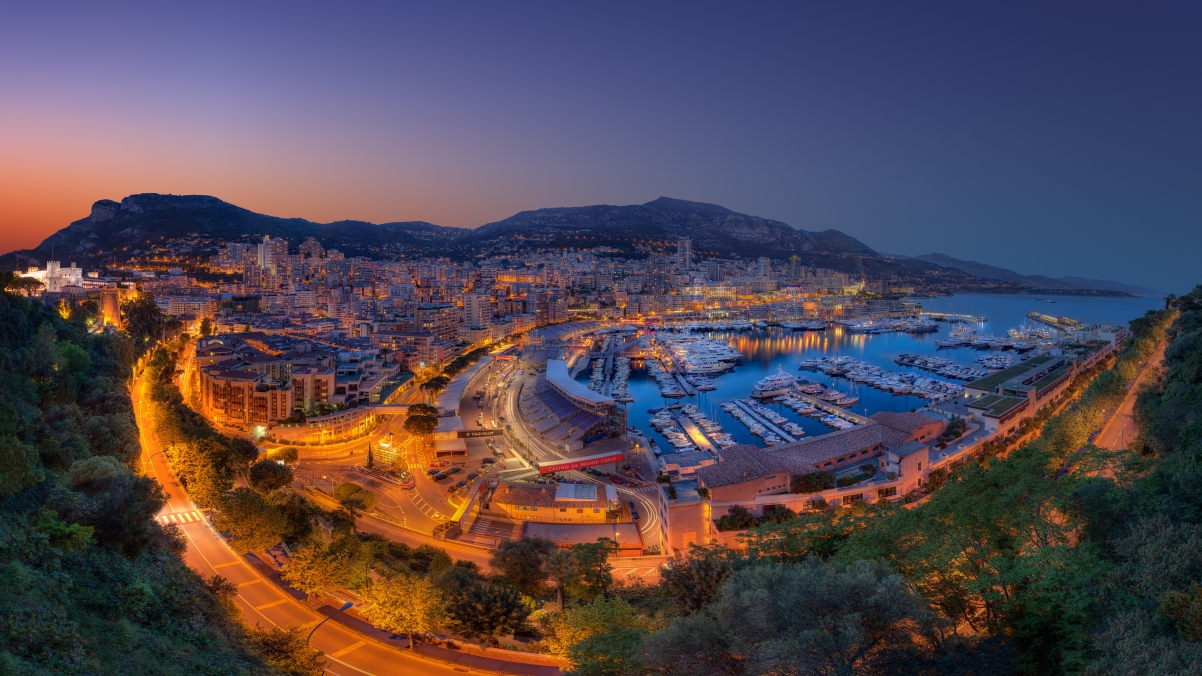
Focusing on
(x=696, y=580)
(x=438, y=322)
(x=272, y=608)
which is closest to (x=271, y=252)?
(x=438, y=322)

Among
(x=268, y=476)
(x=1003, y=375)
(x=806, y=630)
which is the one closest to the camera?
(x=806, y=630)

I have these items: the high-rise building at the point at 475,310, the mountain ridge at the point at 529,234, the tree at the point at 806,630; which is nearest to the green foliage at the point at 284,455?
the tree at the point at 806,630

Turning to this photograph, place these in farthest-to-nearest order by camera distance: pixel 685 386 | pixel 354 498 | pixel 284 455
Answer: pixel 685 386 < pixel 284 455 < pixel 354 498

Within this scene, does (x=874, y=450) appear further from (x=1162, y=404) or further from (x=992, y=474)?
(x=992, y=474)

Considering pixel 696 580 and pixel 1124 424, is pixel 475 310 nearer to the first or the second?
pixel 1124 424

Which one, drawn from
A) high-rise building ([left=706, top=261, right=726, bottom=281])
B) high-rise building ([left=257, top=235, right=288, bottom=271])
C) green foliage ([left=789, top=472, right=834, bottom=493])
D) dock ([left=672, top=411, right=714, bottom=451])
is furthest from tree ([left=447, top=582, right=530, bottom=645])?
high-rise building ([left=706, top=261, right=726, bottom=281])

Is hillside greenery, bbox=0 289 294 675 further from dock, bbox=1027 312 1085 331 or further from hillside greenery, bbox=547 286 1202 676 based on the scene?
dock, bbox=1027 312 1085 331

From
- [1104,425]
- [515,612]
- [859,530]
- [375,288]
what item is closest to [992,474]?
[859,530]
